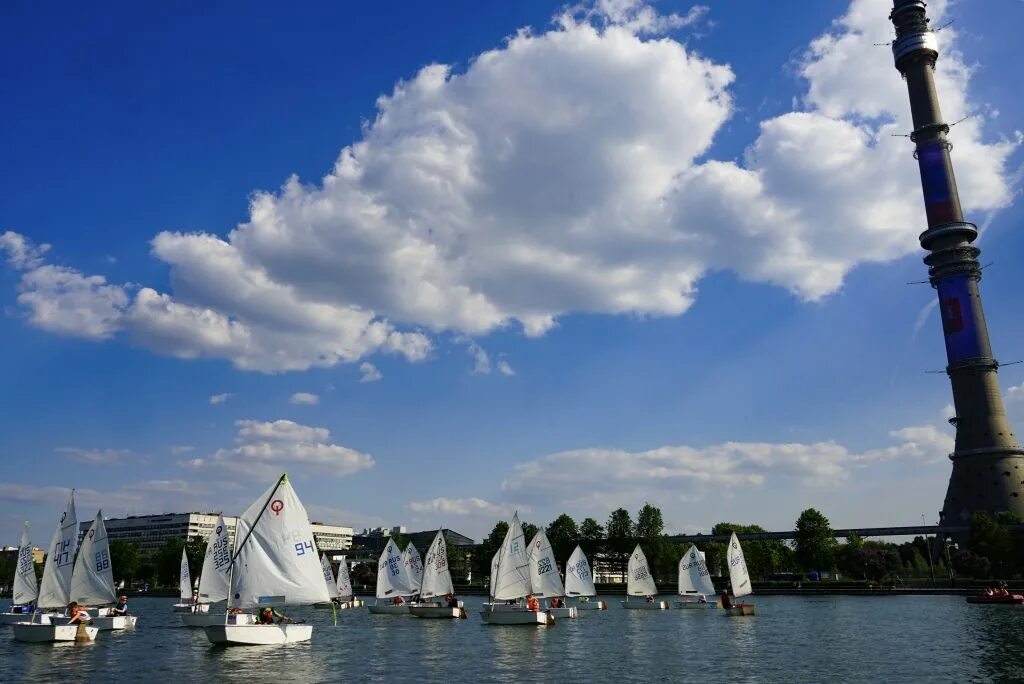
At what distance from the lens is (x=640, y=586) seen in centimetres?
11469

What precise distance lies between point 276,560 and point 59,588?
86.9ft

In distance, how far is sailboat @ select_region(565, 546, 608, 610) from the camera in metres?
114

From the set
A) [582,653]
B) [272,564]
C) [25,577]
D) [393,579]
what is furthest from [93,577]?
[393,579]

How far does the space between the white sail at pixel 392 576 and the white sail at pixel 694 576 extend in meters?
41.0

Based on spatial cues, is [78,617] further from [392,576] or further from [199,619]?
[392,576]

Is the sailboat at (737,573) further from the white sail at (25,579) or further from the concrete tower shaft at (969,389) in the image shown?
the concrete tower shaft at (969,389)

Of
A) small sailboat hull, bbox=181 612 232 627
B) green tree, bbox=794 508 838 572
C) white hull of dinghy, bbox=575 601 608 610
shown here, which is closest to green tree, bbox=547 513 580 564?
green tree, bbox=794 508 838 572

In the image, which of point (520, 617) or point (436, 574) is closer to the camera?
point (520, 617)

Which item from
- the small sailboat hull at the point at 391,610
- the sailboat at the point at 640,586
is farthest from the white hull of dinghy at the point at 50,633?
the sailboat at the point at 640,586

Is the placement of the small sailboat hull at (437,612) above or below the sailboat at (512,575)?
below

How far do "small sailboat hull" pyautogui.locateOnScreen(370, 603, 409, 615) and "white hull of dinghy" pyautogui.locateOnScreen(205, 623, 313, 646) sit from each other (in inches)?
1854

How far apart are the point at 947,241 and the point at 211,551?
625 feet

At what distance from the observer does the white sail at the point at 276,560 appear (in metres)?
53.3

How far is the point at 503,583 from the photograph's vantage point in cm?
8206
